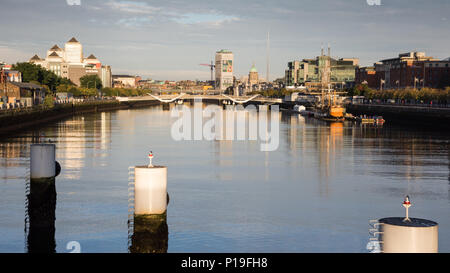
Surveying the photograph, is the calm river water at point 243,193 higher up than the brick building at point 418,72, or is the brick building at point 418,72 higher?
the brick building at point 418,72

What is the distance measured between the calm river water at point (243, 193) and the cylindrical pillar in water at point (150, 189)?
13.5 feet

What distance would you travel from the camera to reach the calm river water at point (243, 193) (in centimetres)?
1848

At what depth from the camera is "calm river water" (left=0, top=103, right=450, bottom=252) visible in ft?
60.6

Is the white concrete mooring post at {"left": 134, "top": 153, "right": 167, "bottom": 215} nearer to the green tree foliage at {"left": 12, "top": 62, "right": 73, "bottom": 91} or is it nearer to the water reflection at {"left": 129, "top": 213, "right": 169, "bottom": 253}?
the water reflection at {"left": 129, "top": 213, "right": 169, "bottom": 253}

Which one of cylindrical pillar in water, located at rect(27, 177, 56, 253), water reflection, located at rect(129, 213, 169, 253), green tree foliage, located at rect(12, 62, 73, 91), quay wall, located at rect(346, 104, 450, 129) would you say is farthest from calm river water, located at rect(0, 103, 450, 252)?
green tree foliage, located at rect(12, 62, 73, 91)

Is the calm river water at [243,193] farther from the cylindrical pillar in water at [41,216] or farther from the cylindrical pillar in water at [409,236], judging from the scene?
the cylindrical pillar in water at [409,236]

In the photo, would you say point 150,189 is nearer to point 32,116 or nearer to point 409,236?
point 409,236

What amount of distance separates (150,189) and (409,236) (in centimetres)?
599

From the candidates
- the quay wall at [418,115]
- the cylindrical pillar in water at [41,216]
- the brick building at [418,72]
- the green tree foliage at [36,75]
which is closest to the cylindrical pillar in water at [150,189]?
the cylindrical pillar in water at [41,216]

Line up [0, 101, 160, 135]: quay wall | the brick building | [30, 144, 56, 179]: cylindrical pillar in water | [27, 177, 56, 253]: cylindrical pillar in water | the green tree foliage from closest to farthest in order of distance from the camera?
[30, 144, 56, 179]: cylindrical pillar in water → [27, 177, 56, 253]: cylindrical pillar in water → [0, 101, 160, 135]: quay wall → the green tree foliage → the brick building

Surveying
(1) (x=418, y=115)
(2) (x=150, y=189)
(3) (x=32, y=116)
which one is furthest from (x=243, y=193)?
(1) (x=418, y=115)

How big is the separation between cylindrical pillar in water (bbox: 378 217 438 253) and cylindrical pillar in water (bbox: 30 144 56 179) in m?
10.7

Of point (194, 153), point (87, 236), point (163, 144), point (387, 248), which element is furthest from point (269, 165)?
point (387, 248)
